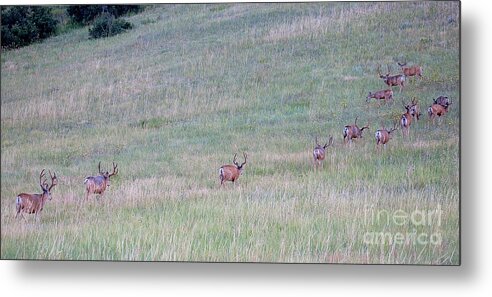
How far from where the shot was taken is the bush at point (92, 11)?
19.0 feet

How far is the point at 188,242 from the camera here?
18.6 ft

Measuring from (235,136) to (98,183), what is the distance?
2.58 feet

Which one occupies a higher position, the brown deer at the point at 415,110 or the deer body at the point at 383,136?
the brown deer at the point at 415,110

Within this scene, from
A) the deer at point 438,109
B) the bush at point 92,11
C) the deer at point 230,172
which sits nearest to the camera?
the deer at point 438,109

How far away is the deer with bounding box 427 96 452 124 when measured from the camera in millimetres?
5555

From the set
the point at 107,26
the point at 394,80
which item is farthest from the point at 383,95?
the point at 107,26

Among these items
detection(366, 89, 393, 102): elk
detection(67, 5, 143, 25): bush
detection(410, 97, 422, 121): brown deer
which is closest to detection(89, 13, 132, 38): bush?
detection(67, 5, 143, 25): bush

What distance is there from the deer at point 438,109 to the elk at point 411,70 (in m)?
0.17

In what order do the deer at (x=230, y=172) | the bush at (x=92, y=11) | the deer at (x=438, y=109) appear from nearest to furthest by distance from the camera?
the deer at (x=438, y=109) < the deer at (x=230, y=172) < the bush at (x=92, y=11)

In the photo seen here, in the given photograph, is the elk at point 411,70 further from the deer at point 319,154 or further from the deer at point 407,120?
the deer at point 319,154

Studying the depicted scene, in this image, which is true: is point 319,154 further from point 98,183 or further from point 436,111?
point 98,183

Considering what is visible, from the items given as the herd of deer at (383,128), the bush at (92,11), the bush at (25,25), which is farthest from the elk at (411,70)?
the bush at (25,25)

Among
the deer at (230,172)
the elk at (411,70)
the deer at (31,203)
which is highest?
the elk at (411,70)

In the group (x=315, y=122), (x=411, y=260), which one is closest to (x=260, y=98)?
(x=315, y=122)
